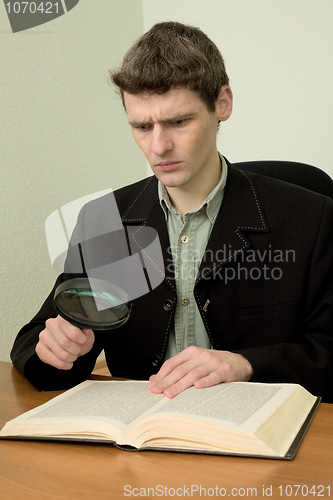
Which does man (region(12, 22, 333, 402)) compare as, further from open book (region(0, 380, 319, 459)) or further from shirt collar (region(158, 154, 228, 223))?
open book (region(0, 380, 319, 459))

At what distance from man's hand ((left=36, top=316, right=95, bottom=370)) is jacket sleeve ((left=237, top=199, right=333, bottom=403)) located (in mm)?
317

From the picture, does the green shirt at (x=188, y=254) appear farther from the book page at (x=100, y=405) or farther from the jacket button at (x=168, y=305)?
the book page at (x=100, y=405)

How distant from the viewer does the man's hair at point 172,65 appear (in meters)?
1.19

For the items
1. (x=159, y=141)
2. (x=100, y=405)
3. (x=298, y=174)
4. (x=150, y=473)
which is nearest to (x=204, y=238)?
(x=159, y=141)

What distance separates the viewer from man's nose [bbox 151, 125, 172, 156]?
1196 mm

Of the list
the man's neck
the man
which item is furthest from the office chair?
the man's neck

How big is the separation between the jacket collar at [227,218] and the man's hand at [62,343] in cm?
38

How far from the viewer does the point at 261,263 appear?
1312 mm

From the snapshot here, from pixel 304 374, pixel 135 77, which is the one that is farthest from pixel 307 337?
pixel 135 77

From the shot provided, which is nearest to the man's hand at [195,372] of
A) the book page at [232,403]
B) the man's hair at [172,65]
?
the book page at [232,403]

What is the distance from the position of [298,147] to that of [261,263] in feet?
4.40

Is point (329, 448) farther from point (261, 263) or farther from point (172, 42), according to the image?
point (172, 42)

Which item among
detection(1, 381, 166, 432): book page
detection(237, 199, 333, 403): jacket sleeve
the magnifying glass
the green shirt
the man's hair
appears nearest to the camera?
detection(1, 381, 166, 432): book page

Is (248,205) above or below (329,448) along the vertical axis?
above
